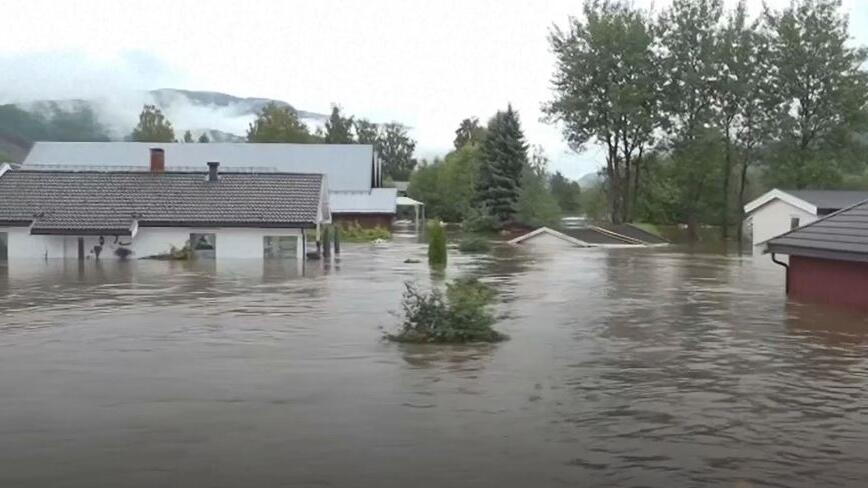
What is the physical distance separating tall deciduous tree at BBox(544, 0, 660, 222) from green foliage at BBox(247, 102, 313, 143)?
151ft

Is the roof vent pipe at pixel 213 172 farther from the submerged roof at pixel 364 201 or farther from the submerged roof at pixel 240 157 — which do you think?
the submerged roof at pixel 240 157

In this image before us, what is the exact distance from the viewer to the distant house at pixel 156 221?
36.1m

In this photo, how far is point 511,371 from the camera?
39.1 ft

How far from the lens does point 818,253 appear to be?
1909 cm

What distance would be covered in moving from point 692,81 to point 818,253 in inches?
1861

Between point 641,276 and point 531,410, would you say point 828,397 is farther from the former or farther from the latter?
point 641,276

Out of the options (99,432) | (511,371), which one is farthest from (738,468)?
(99,432)

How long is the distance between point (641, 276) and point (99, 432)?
22920mm

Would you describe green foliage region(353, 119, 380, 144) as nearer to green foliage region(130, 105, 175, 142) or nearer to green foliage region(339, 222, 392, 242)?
green foliage region(130, 105, 175, 142)

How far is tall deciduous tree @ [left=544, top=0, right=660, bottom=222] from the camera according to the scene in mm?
65750

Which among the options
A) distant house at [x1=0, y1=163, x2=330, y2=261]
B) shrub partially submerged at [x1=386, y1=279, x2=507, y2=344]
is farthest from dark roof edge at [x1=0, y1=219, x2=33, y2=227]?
shrub partially submerged at [x1=386, y1=279, x2=507, y2=344]

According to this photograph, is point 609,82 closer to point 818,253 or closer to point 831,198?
point 831,198

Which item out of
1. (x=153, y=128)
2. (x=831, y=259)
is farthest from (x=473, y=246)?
(x=153, y=128)

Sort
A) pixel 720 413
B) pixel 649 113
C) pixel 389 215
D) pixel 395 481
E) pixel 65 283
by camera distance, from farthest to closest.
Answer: pixel 389 215 < pixel 649 113 < pixel 65 283 < pixel 720 413 < pixel 395 481
